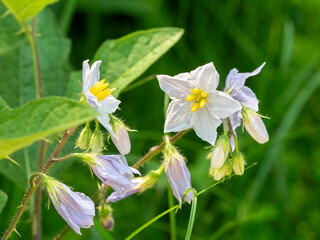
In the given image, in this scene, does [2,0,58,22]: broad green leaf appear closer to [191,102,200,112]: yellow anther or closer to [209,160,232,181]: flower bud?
[191,102,200,112]: yellow anther

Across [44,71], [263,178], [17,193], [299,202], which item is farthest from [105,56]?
[299,202]

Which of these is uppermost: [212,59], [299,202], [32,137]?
[32,137]

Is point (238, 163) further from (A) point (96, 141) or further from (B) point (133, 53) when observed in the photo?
(B) point (133, 53)

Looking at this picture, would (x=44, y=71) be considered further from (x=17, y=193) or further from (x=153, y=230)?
(x=153, y=230)

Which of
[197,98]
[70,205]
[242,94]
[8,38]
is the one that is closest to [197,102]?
[197,98]

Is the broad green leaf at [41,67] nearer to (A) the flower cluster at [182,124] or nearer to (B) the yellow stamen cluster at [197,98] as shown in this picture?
(A) the flower cluster at [182,124]

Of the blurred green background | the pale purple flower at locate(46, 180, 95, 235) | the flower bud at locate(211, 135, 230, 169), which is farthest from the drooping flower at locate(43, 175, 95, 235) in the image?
the blurred green background
